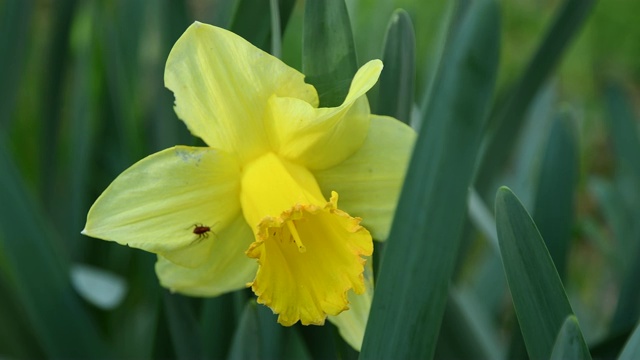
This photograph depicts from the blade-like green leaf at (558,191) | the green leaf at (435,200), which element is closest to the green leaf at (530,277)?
the green leaf at (435,200)

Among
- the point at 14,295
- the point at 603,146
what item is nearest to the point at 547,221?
the point at 14,295

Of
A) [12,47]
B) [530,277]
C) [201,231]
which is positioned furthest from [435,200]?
[12,47]

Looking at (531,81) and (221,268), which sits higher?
(531,81)

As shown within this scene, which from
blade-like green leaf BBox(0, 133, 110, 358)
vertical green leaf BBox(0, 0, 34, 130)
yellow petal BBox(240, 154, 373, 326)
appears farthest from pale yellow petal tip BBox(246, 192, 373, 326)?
vertical green leaf BBox(0, 0, 34, 130)

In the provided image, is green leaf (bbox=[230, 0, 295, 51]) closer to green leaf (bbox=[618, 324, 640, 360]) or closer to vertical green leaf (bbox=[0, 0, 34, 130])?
green leaf (bbox=[618, 324, 640, 360])

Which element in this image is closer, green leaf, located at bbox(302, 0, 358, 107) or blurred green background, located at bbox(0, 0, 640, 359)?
green leaf, located at bbox(302, 0, 358, 107)

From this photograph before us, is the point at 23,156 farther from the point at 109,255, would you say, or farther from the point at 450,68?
the point at 450,68

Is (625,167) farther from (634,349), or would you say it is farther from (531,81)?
(634,349)
